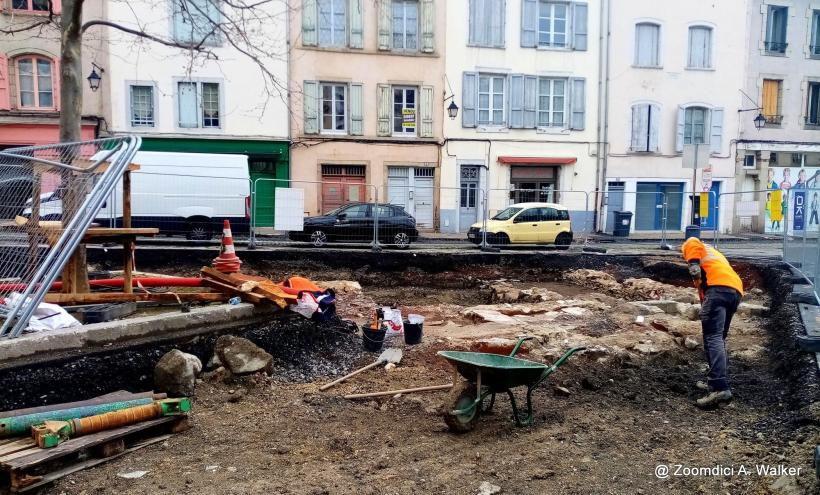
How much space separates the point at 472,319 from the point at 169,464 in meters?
5.81

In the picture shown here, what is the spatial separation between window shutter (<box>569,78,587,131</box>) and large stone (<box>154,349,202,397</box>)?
22.5m

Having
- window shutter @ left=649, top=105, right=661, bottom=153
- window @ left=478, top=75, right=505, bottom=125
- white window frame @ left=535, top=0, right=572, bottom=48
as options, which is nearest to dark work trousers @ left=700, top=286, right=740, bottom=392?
window @ left=478, top=75, right=505, bottom=125

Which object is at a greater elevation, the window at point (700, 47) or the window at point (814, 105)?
the window at point (700, 47)

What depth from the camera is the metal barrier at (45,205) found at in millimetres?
5621

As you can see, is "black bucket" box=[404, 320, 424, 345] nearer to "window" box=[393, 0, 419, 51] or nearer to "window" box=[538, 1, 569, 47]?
"window" box=[393, 0, 419, 51]

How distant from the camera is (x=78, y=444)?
415 centimetres

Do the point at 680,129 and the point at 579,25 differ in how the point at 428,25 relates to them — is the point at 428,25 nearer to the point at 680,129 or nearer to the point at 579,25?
the point at 579,25

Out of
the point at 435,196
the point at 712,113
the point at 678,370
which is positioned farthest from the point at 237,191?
the point at 712,113

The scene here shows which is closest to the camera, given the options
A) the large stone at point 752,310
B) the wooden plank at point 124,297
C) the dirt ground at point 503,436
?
the dirt ground at point 503,436

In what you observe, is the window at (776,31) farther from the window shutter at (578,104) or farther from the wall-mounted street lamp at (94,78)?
the wall-mounted street lamp at (94,78)

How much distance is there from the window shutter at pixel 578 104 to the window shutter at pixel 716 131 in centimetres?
589

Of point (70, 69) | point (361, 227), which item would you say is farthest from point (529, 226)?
point (70, 69)

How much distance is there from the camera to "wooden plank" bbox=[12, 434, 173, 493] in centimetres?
386

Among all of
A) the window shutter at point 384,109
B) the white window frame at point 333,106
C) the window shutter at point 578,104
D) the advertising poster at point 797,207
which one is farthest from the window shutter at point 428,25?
the advertising poster at point 797,207
